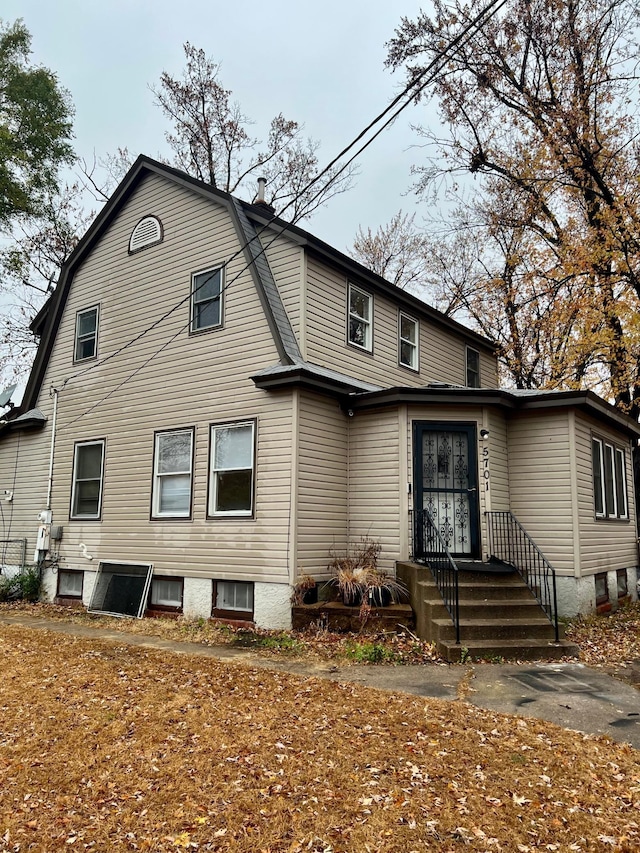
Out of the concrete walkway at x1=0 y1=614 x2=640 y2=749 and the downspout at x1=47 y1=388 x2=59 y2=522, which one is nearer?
the concrete walkway at x1=0 y1=614 x2=640 y2=749

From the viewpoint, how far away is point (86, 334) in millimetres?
13711

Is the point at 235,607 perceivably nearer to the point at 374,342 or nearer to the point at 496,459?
the point at 496,459

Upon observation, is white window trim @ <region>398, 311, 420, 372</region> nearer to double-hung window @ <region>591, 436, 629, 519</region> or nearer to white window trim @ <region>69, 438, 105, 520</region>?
double-hung window @ <region>591, 436, 629, 519</region>

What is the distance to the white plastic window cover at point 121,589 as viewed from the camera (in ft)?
36.7

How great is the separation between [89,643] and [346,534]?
4.28 meters

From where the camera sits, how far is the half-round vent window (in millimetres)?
12586

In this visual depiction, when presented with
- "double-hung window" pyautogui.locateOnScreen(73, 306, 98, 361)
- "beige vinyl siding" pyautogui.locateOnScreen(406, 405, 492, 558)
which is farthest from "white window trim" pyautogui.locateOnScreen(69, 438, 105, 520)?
"beige vinyl siding" pyautogui.locateOnScreen(406, 405, 492, 558)

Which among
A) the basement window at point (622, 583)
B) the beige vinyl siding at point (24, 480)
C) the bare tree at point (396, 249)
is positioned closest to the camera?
the basement window at point (622, 583)

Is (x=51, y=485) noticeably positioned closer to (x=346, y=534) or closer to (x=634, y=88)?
(x=346, y=534)

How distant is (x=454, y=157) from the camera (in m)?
17.1

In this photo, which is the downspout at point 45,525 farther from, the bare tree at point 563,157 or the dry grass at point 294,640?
the bare tree at point 563,157

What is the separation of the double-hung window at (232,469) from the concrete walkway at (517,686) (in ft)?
8.40

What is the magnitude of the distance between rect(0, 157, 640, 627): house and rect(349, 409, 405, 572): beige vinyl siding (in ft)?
0.09

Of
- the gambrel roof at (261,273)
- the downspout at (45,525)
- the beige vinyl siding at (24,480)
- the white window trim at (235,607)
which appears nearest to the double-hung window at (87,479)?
the downspout at (45,525)
